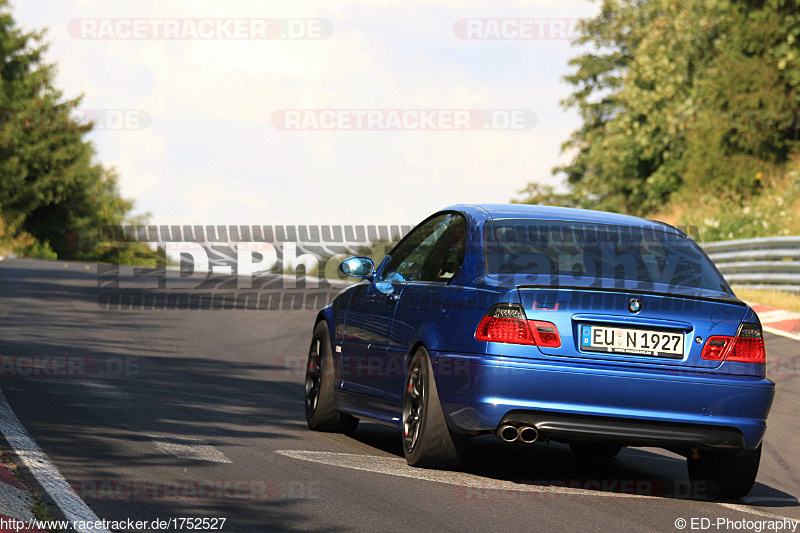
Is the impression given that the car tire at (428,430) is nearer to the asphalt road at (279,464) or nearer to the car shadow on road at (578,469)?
the asphalt road at (279,464)

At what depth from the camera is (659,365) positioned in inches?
244

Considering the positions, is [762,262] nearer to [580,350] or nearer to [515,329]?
[580,350]

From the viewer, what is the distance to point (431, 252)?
24.5 ft

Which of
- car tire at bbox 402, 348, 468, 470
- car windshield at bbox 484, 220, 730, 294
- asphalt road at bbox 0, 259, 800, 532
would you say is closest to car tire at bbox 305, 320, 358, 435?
asphalt road at bbox 0, 259, 800, 532

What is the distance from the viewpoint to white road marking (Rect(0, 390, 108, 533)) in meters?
5.19

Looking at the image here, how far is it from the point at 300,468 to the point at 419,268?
5.30 feet

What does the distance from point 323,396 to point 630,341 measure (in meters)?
2.93

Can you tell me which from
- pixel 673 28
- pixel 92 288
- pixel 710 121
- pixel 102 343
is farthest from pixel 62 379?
pixel 673 28

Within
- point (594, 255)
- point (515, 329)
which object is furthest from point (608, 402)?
point (594, 255)

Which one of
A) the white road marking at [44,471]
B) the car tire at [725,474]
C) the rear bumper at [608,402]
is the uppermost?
the rear bumper at [608,402]

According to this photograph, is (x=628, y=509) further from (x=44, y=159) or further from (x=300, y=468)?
(x=44, y=159)

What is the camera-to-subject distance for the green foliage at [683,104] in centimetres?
3247

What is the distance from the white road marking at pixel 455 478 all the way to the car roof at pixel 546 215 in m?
1.65

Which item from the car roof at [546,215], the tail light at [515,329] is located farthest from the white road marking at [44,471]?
the car roof at [546,215]
